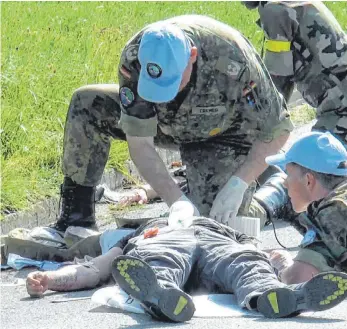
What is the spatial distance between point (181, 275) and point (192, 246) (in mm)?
231

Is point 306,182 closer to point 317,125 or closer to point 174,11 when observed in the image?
point 317,125

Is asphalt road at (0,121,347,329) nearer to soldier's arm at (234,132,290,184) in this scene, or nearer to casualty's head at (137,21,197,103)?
casualty's head at (137,21,197,103)

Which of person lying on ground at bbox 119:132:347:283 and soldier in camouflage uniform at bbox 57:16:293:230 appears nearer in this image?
person lying on ground at bbox 119:132:347:283

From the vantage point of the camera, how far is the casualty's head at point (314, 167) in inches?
210

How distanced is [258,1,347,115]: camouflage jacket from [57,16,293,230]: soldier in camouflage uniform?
2.63ft

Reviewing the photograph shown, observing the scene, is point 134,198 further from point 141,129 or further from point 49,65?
point 49,65

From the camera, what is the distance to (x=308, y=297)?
4719 millimetres

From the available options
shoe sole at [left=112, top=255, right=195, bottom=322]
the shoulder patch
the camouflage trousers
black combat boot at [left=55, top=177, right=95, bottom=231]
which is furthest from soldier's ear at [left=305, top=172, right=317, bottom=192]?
black combat boot at [left=55, top=177, right=95, bottom=231]

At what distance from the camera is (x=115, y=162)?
868 centimetres

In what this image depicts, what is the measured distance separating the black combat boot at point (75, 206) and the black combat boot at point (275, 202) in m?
0.97

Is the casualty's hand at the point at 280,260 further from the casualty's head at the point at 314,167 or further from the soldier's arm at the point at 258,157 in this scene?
the soldier's arm at the point at 258,157

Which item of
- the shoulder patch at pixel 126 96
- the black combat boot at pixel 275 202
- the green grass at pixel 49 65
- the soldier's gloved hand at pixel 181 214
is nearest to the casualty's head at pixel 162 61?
the shoulder patch at pixel 126 96

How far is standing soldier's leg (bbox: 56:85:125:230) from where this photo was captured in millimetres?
6891

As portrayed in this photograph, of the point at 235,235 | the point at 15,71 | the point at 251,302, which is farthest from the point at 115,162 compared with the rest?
the point at 251,302
